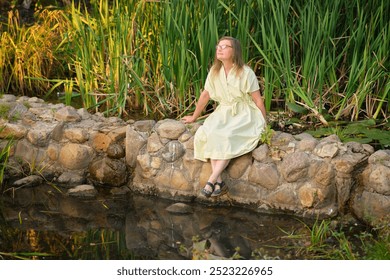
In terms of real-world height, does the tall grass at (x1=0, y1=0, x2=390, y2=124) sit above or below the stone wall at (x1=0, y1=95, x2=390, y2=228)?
above

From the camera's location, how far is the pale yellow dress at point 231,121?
A: 198 inches

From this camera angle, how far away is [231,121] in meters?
5.12

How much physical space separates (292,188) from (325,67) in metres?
1.34

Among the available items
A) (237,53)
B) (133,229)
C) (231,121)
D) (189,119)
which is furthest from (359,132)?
(133,229)

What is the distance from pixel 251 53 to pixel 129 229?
1.99 metres

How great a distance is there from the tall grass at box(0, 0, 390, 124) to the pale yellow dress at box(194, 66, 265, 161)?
1.40 ft

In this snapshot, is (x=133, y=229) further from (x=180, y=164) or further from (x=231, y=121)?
(x=231, y=121)

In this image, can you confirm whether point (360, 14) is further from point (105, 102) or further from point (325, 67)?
point (105, 102)

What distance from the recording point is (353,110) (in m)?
5.75

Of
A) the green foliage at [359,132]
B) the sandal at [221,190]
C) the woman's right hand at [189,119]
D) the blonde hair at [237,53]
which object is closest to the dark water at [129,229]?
the sandal at [221,190]

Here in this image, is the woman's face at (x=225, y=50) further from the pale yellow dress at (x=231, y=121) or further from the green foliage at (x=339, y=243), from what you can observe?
the green foliage at (x=339, y=243)

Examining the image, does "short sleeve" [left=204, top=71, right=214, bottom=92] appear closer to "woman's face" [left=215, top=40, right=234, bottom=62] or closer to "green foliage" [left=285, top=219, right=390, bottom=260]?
"woman's face" [left=215, top=40, right=234, bottom=62]

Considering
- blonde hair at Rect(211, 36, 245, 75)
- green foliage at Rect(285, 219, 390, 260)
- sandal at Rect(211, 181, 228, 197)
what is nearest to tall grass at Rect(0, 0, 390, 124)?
blonde hair at Rect(211, 36, 245, 75)

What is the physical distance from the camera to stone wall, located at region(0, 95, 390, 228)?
4.86 metres
